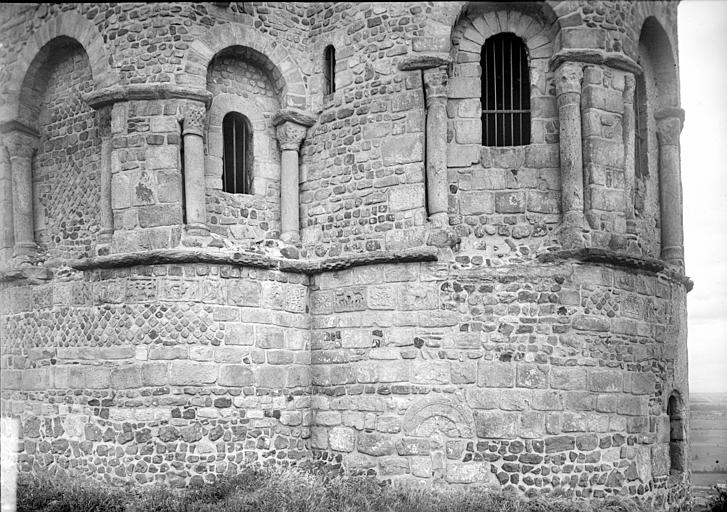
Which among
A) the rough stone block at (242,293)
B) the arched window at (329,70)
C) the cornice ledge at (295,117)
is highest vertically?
the arched window at (329,70)

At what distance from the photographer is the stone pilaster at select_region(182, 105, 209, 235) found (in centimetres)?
1262

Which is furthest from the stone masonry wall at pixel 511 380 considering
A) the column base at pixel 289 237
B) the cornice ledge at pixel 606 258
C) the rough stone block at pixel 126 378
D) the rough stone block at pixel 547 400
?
the rough stone block at pixel 126 378

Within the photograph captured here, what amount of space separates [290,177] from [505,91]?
380cm

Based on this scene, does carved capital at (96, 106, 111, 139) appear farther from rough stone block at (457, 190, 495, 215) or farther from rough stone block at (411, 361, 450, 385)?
rough stone block at (411, 361, 450, 385)

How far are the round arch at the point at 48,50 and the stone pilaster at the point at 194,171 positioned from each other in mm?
1448

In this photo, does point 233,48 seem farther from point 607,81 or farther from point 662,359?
point 662,359

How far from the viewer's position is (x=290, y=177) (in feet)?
45.0

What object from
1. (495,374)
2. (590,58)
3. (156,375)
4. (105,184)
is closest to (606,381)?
(495,374)

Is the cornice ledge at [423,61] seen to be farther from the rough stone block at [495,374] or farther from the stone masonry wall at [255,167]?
the rough stone block at [495,374]

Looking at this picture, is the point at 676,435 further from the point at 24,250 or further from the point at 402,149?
the point at 24,250

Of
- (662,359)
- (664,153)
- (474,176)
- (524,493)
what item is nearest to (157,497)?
(524,493)

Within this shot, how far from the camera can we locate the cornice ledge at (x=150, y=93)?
41.4 ft

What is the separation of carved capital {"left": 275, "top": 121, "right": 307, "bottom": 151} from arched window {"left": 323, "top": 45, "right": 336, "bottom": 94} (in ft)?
2.69

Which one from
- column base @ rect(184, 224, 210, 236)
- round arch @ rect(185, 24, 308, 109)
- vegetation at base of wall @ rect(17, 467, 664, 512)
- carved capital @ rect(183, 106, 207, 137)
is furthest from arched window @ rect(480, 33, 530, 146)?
vegetation at base of wall @ rect(17, 467, 664, 512)
